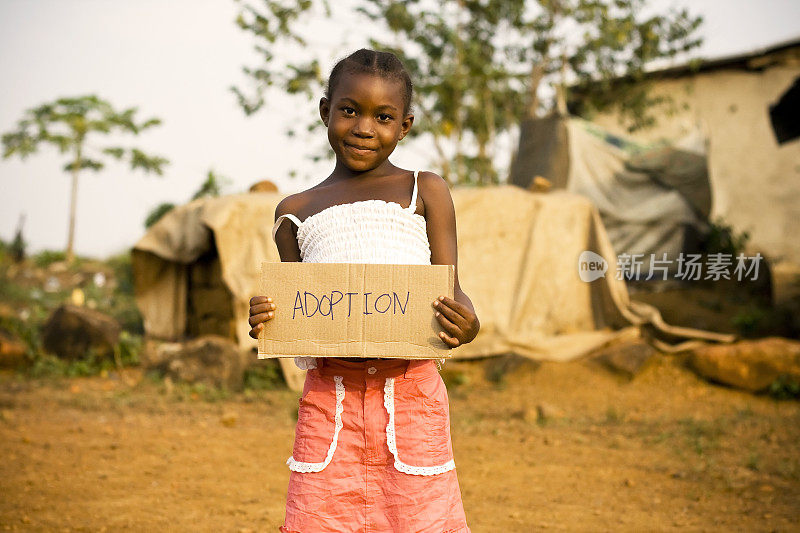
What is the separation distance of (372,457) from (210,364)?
4.65 metres

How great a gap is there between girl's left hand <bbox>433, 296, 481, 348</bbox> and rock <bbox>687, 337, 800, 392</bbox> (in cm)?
493

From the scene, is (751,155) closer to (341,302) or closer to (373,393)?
(373,393)

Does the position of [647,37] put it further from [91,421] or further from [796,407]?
[91,421]

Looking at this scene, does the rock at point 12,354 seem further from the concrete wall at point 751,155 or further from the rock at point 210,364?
the concrete wall at point 751,155

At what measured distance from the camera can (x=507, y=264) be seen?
21.8 ft

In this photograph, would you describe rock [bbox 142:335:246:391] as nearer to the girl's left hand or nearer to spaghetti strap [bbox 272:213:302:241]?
spaghetti strap [bbox 272:213:302:241]

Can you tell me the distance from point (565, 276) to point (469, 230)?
3.07ft

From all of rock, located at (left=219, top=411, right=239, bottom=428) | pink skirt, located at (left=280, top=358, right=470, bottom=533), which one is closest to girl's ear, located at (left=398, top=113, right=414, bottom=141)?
pink skirt, located at (left=280, top=358, right=470, bottom=533)

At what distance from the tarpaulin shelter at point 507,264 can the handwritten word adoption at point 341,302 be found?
4.68 metres

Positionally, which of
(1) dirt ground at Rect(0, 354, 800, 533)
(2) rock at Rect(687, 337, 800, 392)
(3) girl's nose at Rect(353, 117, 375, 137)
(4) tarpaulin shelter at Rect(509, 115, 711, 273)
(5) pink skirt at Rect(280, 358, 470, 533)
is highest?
(4) tarpaulin shelter at Rect(509, 115, 711, 273)

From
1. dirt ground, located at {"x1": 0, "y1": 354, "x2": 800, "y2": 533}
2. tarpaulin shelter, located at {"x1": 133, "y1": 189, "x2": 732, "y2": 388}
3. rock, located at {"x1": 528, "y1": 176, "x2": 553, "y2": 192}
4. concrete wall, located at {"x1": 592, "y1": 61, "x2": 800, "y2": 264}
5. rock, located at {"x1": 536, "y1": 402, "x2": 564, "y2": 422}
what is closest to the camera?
dirt ground, located at {"x1": 0, "y1": 354, "x2": 800, "y2": 533}

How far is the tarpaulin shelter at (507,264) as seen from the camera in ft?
21.0

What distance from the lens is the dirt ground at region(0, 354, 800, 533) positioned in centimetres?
323

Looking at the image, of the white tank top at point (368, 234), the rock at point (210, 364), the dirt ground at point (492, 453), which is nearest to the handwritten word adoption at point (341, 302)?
the white tank top at point (368, 234)
